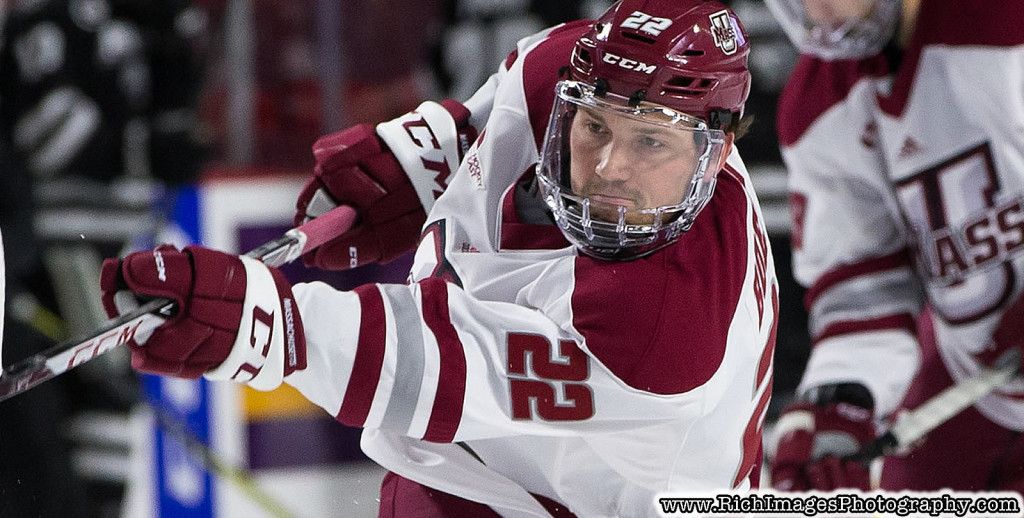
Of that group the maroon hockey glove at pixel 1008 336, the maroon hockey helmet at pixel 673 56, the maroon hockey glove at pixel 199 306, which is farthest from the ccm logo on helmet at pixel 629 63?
the maroon hockey glove at pixel 1008 336

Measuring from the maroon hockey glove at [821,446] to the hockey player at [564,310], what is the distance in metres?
0.54

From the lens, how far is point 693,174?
184 cm

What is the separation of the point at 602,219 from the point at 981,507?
44.0 inches

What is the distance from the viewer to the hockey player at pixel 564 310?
1662 mm

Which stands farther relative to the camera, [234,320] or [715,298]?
[715,298]

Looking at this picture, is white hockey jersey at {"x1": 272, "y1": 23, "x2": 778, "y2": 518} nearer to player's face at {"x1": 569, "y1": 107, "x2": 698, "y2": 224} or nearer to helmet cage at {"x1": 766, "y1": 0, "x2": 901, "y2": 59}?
player's face at {"x1": 569, "y1": 107, "x2": 698, "y2": 224}

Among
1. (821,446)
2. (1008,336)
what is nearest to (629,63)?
(821,446)

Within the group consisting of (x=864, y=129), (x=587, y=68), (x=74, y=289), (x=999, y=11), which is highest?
(x=587, y=68)

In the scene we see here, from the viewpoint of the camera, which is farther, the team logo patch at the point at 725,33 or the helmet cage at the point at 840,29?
the helmet cage at the point at 840,29

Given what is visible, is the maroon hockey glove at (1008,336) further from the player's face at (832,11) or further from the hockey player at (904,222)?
the player's face at (832,11)

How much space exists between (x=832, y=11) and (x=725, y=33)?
30.9 inches

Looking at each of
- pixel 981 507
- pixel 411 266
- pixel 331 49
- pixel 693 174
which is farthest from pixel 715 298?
pixel 331 49

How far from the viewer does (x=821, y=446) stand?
265 cm

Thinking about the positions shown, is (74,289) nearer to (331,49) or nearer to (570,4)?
(331,49)
